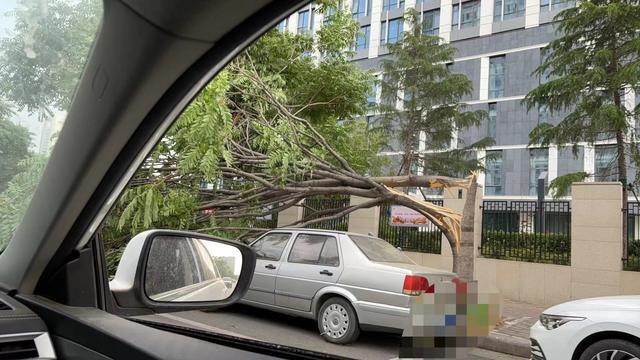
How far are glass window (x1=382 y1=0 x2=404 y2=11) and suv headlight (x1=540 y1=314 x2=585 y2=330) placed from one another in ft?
49.6

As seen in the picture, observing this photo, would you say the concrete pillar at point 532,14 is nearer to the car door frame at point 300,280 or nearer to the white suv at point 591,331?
the car door frame at point 300,280

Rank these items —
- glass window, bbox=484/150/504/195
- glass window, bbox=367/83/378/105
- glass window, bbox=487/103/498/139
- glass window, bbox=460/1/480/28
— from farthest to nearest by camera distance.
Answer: glass window, bbox=487/103/498/139, glass window, bbox=484/150/504/195, glass window, bbox=460/1/480/28, glass window, bbox=367/83/378/105

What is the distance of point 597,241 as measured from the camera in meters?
9.91

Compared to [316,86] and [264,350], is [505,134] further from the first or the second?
[264,350]

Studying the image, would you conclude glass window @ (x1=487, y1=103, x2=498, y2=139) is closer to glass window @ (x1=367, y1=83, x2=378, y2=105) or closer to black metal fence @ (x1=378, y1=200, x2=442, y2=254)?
glass window @ (x1=367, y1=83, x2=378, y2=105)

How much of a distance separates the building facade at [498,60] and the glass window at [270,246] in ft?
38.7

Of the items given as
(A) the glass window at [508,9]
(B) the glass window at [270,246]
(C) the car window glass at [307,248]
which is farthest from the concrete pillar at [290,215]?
(A) the glass window at [508,9]

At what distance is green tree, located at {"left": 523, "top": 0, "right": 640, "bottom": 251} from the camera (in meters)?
11.8

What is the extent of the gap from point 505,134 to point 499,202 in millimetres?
16034

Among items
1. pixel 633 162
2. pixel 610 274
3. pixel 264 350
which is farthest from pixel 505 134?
pixel 264 350

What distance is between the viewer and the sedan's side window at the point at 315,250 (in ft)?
22.4

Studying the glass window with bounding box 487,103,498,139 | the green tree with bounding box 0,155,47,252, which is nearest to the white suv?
the green tree with bounding box 0,155,47,252

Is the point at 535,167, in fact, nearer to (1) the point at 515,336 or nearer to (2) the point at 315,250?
(1) the point at 515,336

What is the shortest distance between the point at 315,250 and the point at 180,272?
5235 millimetres
